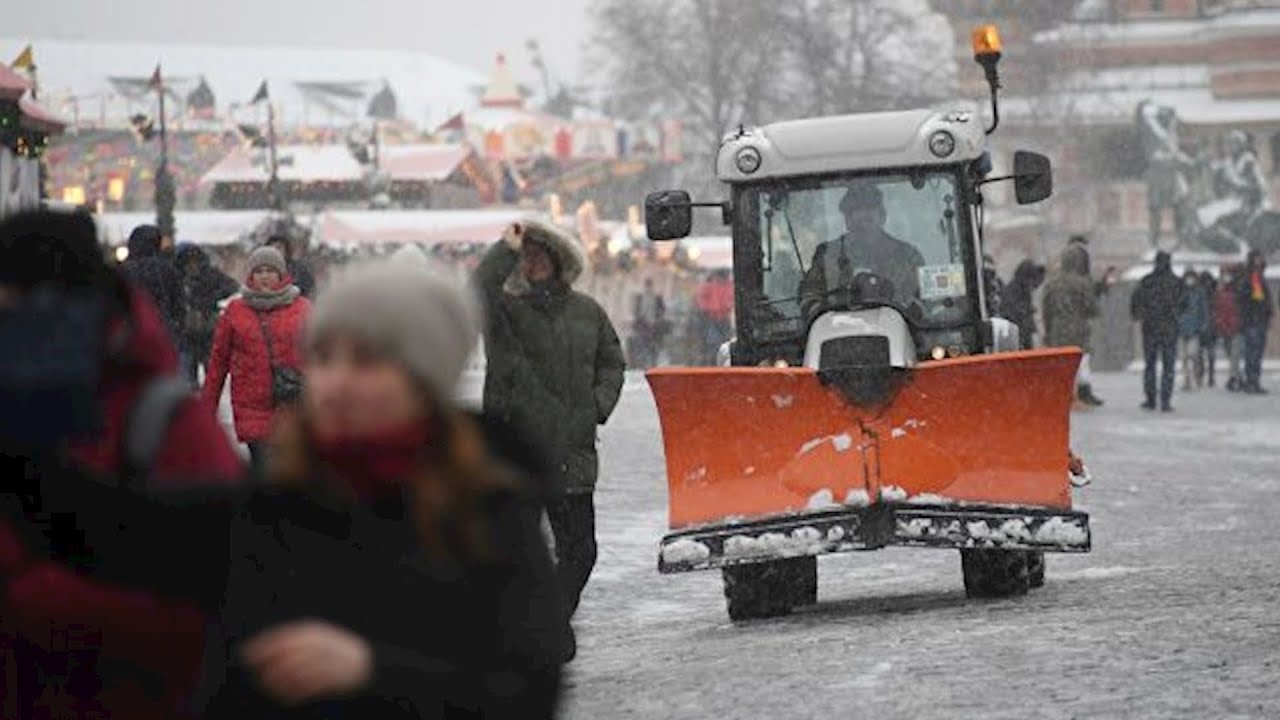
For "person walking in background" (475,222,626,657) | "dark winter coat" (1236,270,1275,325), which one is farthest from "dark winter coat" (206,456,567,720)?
"dark winter coat" (1236,270,1275,325)

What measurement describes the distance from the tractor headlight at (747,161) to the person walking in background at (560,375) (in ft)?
8.75

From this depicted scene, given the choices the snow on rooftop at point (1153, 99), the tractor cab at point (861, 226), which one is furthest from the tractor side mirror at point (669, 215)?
the snow on rooftop at point (1153, 99)

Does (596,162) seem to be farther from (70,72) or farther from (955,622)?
(955,622)

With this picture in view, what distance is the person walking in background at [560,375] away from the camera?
9.41m

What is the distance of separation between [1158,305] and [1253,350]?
6.33 meters

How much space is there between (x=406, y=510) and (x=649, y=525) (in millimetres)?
13030

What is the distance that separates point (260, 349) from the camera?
1070 centimetres

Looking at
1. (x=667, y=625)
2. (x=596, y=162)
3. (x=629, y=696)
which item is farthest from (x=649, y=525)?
(x=596, y=162)

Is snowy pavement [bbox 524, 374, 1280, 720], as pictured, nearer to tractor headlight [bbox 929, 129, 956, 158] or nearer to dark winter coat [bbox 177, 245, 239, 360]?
tractor headlight [bbox 929, 129, 956, 158]

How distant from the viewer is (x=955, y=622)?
10.4m

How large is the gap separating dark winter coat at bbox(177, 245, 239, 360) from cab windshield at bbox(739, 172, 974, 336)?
8193 millimetres

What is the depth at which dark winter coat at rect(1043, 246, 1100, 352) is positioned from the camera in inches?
1129

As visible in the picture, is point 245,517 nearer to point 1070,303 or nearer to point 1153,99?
point 1070,303

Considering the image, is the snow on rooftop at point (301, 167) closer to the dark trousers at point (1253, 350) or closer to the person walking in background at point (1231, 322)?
the person walking in background at point (1231, 322)
